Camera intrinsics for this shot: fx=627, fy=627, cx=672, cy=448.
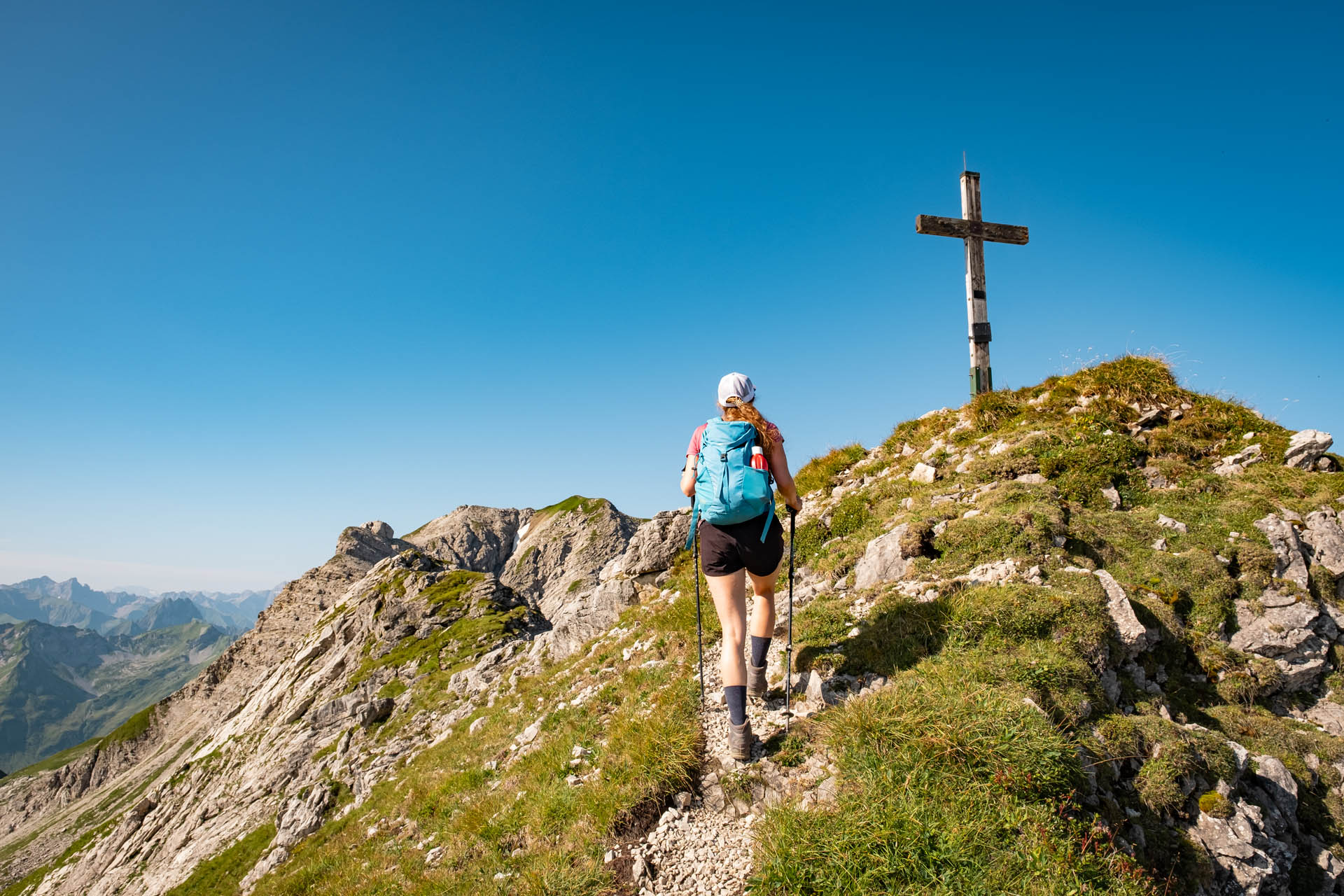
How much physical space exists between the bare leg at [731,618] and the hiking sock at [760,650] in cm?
64

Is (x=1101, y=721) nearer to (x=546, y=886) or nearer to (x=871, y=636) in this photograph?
(x=871, y=636)

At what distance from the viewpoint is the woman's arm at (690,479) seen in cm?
738

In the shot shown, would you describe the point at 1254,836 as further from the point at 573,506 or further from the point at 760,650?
the point at 573,506

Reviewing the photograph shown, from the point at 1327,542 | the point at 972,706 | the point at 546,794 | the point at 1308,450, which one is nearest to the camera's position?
the point at 972,706

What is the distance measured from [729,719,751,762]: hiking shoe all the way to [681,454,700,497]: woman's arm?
8.51ft

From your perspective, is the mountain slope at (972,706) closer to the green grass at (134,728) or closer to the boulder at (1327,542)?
the boulder at (1327,542)

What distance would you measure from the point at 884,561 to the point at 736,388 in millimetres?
5144

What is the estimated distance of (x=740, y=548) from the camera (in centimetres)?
695

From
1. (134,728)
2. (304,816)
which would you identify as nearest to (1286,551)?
(304,816)

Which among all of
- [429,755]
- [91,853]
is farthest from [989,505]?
[91,853]

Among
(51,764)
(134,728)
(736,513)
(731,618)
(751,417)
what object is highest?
(751,417)

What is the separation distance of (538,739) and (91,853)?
2287 inches

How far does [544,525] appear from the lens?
89938mm

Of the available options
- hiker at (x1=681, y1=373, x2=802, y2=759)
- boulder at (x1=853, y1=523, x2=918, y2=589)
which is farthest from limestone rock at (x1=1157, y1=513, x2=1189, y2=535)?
hiker at (x1=681, y1=373, x2=802, y2=759)
